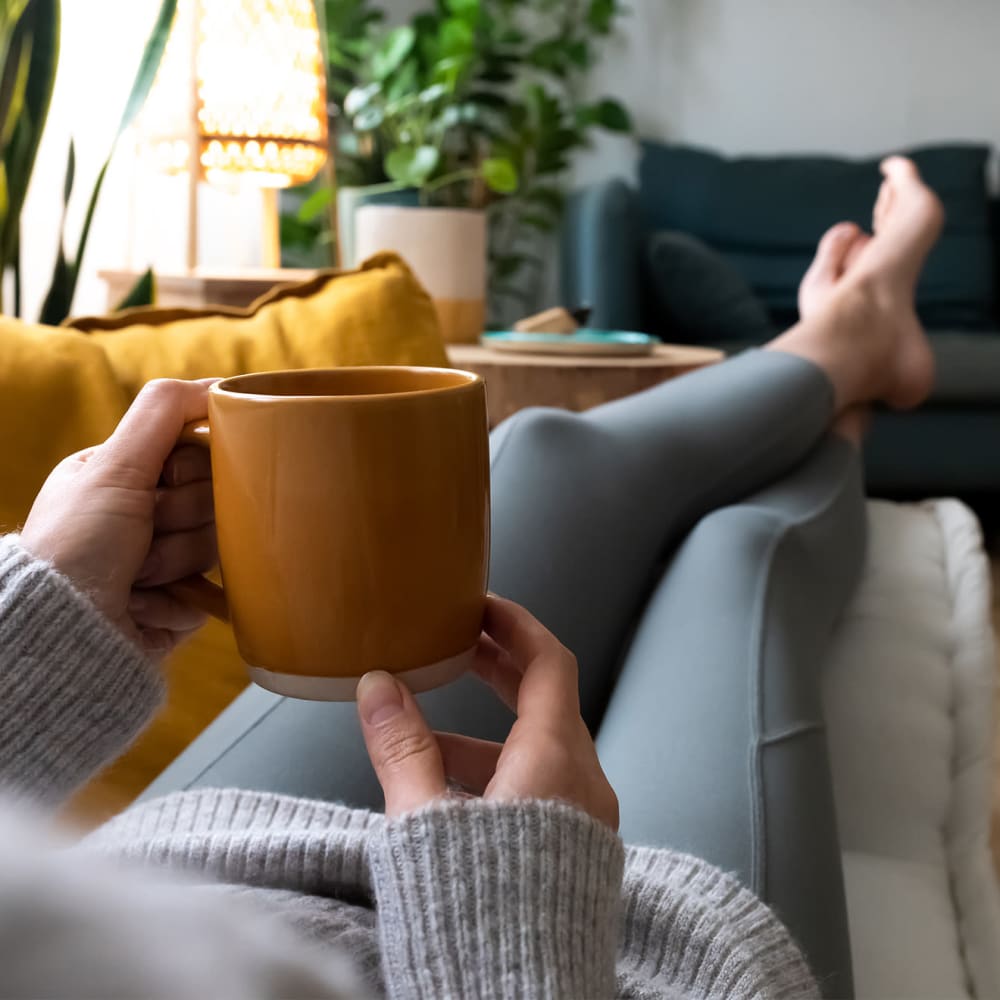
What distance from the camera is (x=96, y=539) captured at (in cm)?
42

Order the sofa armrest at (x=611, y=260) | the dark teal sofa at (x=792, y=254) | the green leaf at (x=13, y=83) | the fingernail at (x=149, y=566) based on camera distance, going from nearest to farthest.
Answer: the fingernail at (x=149, y=566), the green leaf at (x=13, y=83), the dark teal sofa at (x=792, y=254), the sofa armrest at (x=611, y=260)

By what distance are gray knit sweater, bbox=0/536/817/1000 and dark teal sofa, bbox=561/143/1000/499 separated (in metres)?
2.13

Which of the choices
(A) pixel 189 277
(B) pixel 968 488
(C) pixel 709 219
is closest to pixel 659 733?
(A) pixel 189 277

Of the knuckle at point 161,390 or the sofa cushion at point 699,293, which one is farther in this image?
the sofa cushion at point 699,293

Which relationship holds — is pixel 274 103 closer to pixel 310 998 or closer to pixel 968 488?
pixel 310 998

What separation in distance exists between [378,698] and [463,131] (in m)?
2.72

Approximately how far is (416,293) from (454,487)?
47 cm

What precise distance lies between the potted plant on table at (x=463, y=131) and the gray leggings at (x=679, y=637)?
1.97ft

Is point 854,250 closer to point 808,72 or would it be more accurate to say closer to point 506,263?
point 506,263

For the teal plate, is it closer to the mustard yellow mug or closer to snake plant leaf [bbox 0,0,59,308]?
snake plant leaf [bbox 0,0,59,308]

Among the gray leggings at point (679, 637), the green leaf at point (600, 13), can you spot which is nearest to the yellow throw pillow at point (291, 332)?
the gray leggings at point (679, 637)

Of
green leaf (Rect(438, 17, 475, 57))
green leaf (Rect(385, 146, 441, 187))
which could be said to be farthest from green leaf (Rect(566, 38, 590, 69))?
green leaf (Rect(385, 146, 441, 187))

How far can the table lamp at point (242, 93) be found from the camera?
148 centimetres

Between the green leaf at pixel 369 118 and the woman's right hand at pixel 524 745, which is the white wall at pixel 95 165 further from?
the woman's right hand at pixel 524 745
